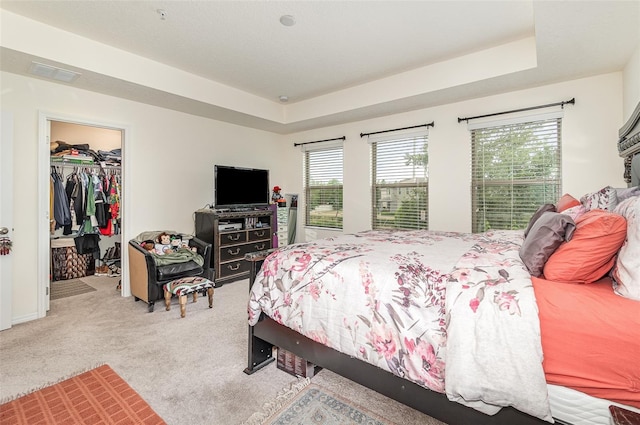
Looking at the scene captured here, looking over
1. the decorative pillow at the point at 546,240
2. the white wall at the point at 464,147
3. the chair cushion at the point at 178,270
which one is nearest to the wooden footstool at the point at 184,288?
the chair cushion at the point at 178,270

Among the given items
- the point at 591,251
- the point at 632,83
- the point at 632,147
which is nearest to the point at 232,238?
the point at 591,251

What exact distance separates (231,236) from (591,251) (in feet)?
13.0

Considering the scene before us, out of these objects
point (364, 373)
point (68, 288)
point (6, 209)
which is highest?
point (6, 209)

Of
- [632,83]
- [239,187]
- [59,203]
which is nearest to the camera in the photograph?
[632,83]

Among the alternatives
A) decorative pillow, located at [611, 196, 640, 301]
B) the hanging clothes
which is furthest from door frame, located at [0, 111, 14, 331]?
decorative pillow, located at [611, 196, 640, 301]

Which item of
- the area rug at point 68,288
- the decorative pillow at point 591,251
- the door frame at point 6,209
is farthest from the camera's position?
the area rug at point 68,288

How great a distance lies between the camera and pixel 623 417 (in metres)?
0.89

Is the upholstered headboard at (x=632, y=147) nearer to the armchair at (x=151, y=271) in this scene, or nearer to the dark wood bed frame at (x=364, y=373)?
the dark wood bed frame at (x=364, y=373)

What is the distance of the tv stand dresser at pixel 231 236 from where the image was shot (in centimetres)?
425

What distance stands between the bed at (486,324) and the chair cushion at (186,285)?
1.71 m

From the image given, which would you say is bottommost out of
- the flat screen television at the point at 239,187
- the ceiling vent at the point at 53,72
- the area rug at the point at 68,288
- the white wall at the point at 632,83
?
the area rug at the point at 68,288

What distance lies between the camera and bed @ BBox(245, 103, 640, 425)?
1.07 meters

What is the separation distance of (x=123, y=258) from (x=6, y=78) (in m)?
2.14

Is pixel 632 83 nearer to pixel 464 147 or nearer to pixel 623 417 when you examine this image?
pixel 464 147
